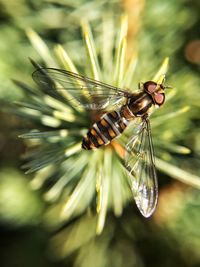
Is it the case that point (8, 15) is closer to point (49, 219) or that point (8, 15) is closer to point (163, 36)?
point (163, 36)

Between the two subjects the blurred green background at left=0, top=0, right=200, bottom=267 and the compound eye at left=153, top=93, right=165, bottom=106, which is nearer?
the compound eye at left=153, top=93, right=165, bottom=106

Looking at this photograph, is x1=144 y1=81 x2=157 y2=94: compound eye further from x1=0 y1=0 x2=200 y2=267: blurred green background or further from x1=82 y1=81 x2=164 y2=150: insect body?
x1=0 y1=0 x2=200 y2=267: blurred green background

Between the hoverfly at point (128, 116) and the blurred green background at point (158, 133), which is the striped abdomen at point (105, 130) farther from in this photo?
the blurred green background at point (158, 133)

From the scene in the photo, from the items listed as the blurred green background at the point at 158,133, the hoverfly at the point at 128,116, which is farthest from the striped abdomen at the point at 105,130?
the blurred green background at the point at 158,133

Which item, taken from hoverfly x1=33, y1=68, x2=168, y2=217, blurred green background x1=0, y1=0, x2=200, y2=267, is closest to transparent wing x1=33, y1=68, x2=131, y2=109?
hoverfly x1=33, y1=68, x2=168, y2=217

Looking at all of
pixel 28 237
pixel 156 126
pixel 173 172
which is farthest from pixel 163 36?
pixel 28 237

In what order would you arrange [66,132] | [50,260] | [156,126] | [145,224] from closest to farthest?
[66,132]
[156,126]
[145,224]
[50,260]
